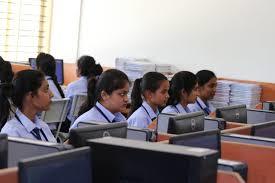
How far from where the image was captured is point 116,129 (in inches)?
79.0

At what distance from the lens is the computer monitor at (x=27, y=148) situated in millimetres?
1733

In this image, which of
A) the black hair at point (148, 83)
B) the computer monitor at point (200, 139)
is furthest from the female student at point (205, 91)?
the computer monitor at point (200, 139)

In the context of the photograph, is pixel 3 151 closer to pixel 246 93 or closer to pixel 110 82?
pixel 110 82

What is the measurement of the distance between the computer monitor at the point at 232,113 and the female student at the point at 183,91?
839 mm

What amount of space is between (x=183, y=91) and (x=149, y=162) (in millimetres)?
2932

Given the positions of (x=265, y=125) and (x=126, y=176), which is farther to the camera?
(x=265, y=125)

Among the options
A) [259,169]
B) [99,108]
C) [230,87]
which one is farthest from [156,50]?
[259,169]

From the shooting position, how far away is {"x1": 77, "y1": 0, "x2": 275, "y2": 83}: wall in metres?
6.04

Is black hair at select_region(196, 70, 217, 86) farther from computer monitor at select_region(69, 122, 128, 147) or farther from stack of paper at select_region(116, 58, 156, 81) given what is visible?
computer monitor at select_region(69, 122, 128, 147)

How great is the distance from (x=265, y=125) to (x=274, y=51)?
3246mm

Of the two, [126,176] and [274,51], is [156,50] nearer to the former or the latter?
[274,51]

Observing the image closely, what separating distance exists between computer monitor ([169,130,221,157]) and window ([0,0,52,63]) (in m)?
5.71

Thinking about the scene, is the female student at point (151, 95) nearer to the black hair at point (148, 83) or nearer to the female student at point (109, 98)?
the black hair at point (148, 83)

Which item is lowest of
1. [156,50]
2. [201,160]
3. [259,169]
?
[259,169]
